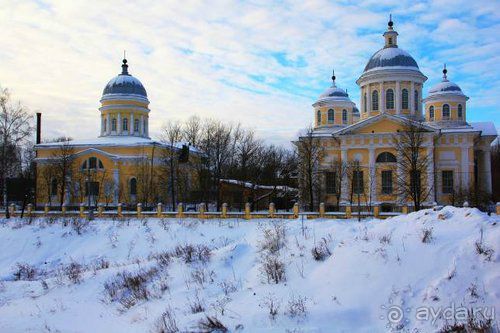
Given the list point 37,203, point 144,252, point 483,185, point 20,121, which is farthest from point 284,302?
point 37,203

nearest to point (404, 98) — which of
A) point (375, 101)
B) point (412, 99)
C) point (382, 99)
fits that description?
point (412, 99)

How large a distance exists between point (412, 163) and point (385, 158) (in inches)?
275

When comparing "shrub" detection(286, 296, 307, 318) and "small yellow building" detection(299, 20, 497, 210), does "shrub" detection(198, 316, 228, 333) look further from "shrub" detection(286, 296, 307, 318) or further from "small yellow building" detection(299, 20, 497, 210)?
"small yellow building" detection(299, 20, 497, 210)

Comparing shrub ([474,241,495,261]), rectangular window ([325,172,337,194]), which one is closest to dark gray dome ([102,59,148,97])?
rectangular window ([325,172,337,194])

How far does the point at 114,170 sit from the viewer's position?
1626 inches

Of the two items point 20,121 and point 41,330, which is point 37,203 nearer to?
point 20,121

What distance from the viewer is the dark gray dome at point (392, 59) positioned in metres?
38.3

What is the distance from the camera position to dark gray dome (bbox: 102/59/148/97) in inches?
1785

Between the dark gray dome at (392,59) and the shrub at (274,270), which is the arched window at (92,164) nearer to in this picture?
the dark gray dome at (392,59)

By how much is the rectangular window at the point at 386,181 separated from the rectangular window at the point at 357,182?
1514 millimetres

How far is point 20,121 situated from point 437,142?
2771cm

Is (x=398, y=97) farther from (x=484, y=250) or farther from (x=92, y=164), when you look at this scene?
(x=484, y=250)

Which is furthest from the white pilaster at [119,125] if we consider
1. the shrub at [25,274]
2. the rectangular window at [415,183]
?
the shrub at [25,274]

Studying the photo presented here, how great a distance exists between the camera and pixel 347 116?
41312 mm
